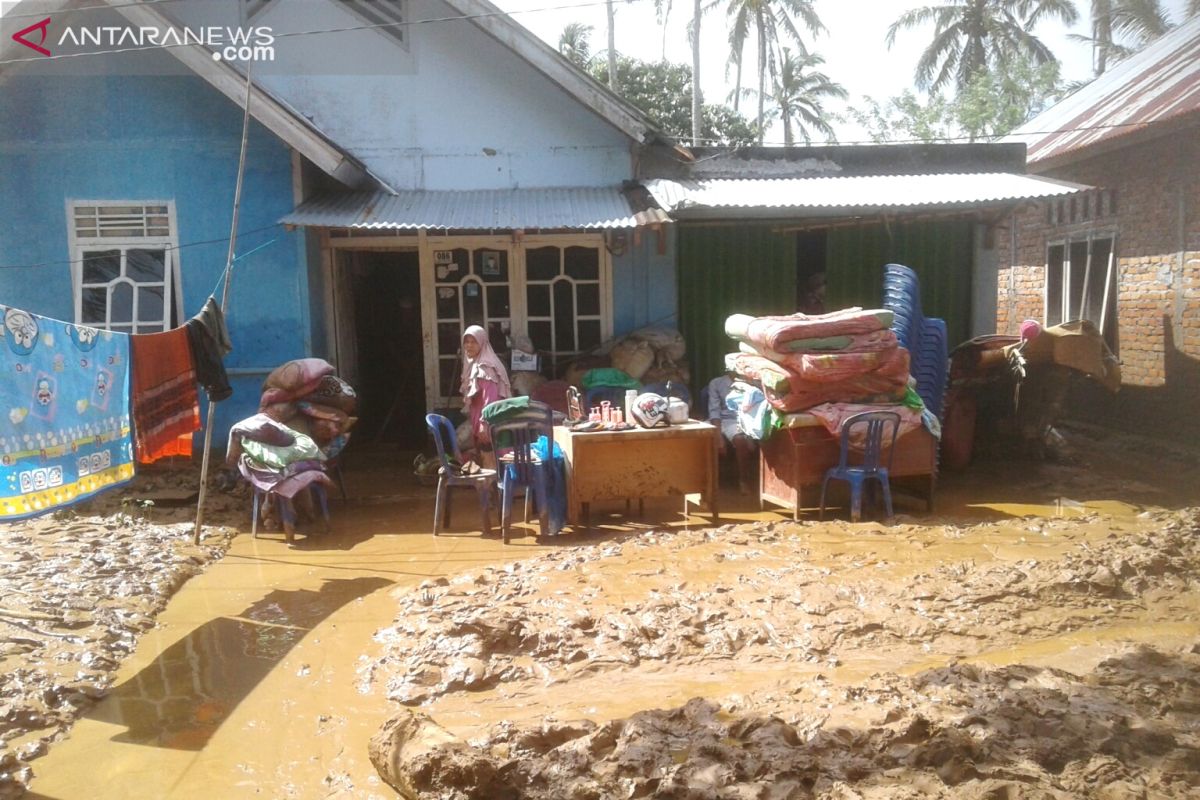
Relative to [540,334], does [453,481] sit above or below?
below

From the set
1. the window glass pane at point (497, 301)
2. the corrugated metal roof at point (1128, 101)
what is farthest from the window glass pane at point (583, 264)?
the corrugated metal roof at point (1128, 101)

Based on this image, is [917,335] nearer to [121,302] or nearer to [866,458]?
[866,458]

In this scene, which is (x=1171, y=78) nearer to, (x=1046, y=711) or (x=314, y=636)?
(x=1046, y=711)

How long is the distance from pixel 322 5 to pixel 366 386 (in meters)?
4.89

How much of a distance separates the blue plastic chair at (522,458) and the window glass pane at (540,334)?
281 centimetres

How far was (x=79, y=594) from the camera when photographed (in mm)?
5227

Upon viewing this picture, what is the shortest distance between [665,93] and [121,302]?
755 inches

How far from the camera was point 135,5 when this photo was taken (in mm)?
7949

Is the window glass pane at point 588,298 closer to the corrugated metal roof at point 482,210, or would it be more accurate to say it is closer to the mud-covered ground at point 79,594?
the corrugated metal roof at point 482,210

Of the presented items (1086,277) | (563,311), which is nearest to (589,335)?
(563,311)

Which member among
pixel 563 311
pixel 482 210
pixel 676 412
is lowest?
pixel 676 412

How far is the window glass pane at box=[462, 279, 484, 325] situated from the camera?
31.7 ft

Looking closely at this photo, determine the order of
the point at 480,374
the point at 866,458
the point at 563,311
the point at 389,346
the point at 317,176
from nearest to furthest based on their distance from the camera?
the point at 866,458
the point at 480,374
the point at 317,176
the point at 563,311
the point at 389,346

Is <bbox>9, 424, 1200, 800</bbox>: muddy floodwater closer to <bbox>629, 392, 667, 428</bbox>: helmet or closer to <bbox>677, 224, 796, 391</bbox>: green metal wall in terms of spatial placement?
<bbox>629, 392, 667, 428</bbox>: helmet
